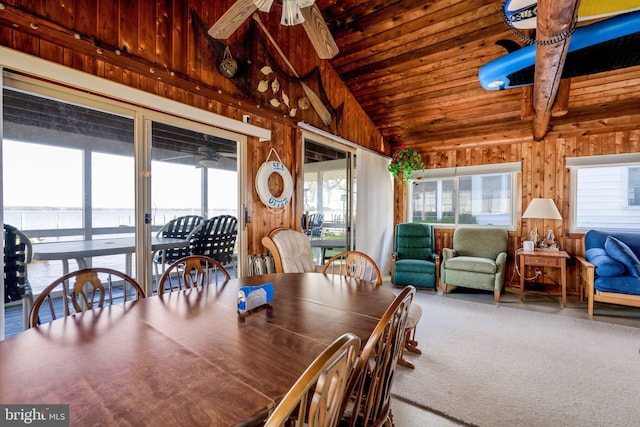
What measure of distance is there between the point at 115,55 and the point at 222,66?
0.93 meters

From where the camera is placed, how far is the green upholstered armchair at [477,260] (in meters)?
4.04

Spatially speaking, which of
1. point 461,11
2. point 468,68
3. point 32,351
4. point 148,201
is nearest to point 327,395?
point 32,351

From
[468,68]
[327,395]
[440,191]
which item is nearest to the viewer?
[327,395]

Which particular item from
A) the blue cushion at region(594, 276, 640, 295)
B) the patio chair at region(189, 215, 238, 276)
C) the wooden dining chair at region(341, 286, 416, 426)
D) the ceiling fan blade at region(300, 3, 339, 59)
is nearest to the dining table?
the wooden dining chair at region(341, 286, 416, 426)

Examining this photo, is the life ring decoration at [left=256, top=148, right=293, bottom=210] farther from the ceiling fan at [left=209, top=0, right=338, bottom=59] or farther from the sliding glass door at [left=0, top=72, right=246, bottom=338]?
the ceiling fan at [left=209, top=0, right=338, bottom=59]

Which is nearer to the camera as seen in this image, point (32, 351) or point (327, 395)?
point (327, 395)

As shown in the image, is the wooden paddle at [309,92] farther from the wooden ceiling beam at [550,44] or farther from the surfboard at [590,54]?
the wooden ceiling beam at [550,44]

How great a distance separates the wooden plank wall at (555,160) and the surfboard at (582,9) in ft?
9.02

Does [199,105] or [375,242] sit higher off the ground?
[199,105]

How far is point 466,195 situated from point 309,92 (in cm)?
331

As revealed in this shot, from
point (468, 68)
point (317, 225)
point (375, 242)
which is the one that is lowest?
point (375, 242)

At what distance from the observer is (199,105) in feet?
8.90

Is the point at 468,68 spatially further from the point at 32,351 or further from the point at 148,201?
the point at 32,351

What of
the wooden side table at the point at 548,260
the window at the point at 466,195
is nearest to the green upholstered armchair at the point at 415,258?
the window at the point at 466,195
